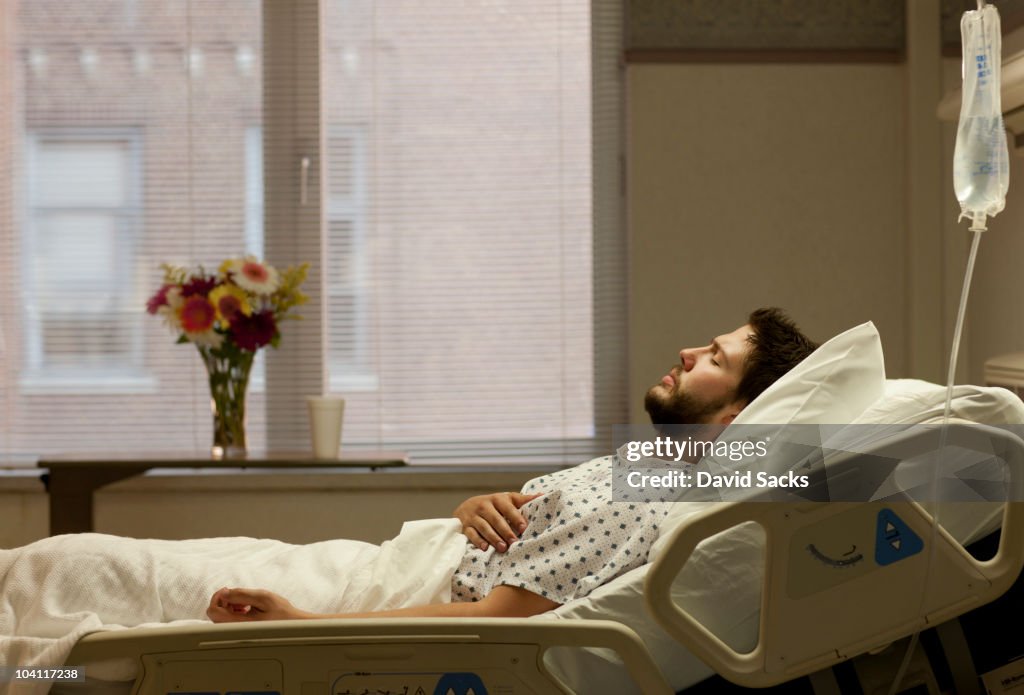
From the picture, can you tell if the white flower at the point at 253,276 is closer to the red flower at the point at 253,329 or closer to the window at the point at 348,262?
the red flower at the point at 253,329

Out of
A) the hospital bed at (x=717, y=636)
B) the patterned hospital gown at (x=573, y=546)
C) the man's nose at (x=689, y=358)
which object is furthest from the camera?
the man's nose at (x=689, y=358)

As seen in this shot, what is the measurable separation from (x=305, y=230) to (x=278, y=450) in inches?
27.0

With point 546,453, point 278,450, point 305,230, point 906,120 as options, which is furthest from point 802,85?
point 278,450

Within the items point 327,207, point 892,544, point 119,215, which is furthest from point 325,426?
point 892,544

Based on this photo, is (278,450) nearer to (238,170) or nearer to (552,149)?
(238,170)

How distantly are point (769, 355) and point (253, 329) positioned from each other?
1.52 meters

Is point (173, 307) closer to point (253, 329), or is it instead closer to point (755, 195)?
point (253, 329)

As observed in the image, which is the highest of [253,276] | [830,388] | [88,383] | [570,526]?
[253,276]

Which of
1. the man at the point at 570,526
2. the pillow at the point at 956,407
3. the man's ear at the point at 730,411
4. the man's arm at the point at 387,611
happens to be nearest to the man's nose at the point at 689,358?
the man at the point at 570,526

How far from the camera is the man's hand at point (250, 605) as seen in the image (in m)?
1.57

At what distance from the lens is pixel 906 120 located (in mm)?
3227

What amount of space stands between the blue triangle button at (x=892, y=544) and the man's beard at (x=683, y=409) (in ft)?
1.66

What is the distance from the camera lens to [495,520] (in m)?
1.81

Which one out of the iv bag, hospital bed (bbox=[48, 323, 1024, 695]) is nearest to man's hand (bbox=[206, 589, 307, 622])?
hospital bed (bbox=[48, 323, 1024, 695])
